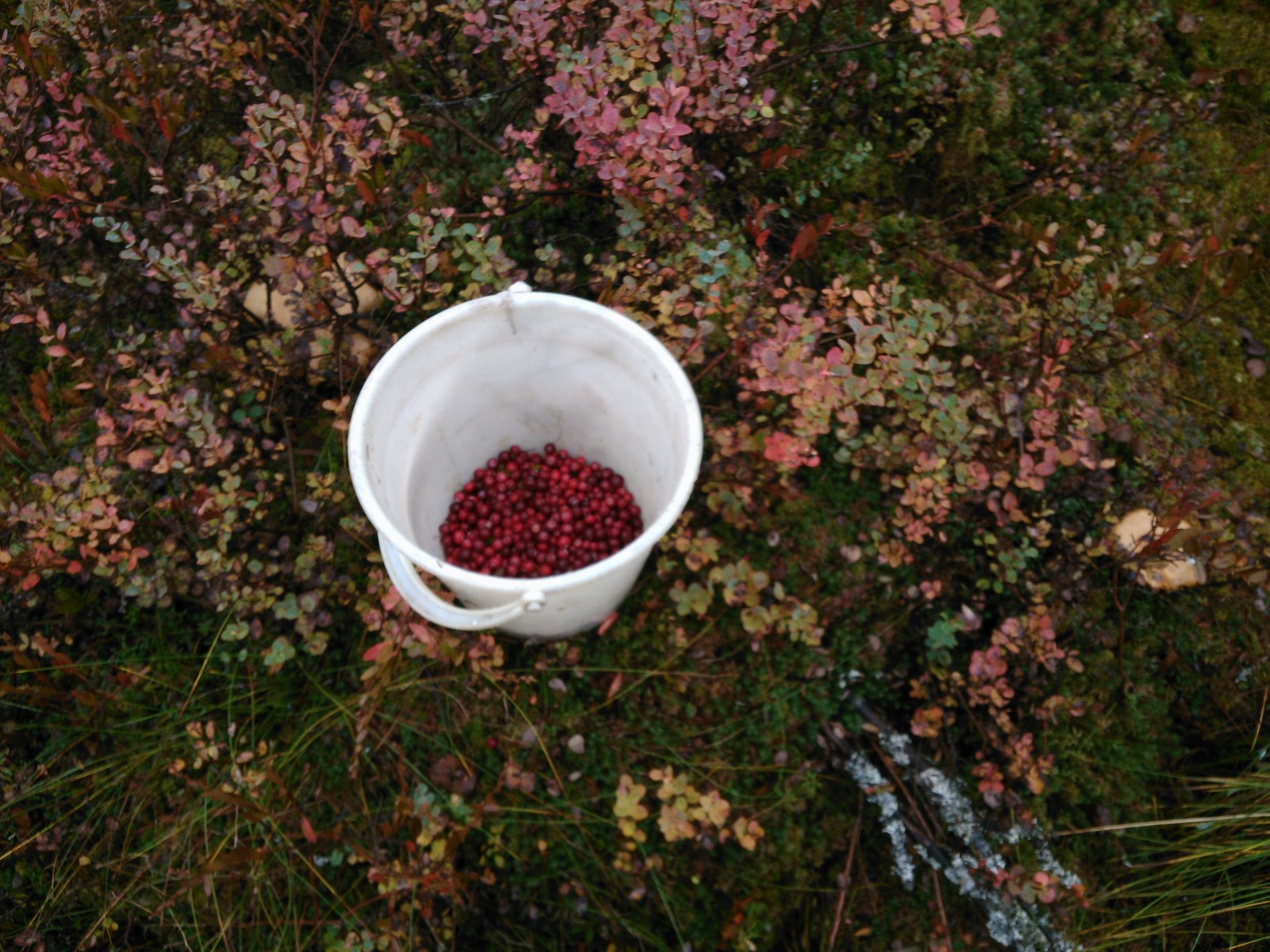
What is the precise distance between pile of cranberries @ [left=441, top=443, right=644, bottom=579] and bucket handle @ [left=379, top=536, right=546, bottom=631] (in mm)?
517

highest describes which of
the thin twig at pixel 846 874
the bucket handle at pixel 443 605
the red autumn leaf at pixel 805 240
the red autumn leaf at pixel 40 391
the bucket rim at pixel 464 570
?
the red autumn leaf at pixel 805 240

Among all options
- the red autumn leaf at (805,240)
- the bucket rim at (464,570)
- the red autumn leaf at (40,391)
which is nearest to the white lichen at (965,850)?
the bucket rim at (464,570)

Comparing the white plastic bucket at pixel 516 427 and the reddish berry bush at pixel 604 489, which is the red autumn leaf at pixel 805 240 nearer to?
the reddish berry bush at pixel 604 489

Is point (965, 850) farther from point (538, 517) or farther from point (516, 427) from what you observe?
point (516, 427)

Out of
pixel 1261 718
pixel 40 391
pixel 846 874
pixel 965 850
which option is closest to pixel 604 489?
pixel 846 874

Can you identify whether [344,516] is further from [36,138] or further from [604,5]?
[604,5]

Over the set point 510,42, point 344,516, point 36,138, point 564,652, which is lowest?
point 564,652

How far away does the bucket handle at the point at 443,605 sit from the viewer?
2.01m

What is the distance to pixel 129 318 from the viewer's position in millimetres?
3039

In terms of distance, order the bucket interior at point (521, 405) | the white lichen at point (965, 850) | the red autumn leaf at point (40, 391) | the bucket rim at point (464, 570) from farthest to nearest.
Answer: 1. the red autumn leaf at point (40, 391)
2. the white lichen at point (965, 850)
3. the bucket interior at point (521, 405)
4. the bucket rim at point (464, 570)

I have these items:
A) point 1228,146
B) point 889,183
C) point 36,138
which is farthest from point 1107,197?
point 36,138

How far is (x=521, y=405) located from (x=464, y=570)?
3.13 ft

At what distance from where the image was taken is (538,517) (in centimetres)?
287

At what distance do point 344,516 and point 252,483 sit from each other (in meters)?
0.40
